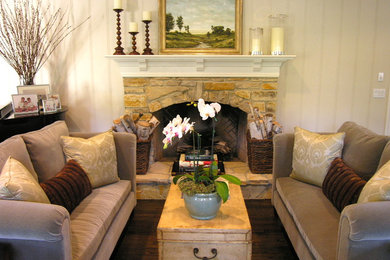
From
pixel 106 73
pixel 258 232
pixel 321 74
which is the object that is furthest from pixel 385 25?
pixel 106 73

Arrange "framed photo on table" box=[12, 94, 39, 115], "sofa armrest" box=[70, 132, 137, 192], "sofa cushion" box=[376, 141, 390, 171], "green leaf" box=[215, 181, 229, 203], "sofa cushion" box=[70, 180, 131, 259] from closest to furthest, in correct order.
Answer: "sofa cushion" box=[70, 180, 131, 259]
"green leaf" box=[215, 181, 229, 203]
"sofa cushion" box=[376, 141, 390, 171]
"sofa armrest" box=[70, 132, 137, 192]
"framed photo on table" box=[12, 94, 39, 115]

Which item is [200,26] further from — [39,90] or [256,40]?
[39,90]

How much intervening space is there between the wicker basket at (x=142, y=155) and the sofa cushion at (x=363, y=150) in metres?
1.82

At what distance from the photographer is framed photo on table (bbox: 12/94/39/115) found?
3256mm

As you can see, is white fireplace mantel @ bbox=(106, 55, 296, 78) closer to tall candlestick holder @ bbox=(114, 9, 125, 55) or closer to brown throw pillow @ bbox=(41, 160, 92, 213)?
tall candlestick holder @ bbox=(114, 9, 125, 55)

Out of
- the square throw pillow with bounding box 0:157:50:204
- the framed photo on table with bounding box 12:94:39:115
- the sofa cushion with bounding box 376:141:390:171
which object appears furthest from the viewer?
the framed photo on table with bounding box 12:94:39:115

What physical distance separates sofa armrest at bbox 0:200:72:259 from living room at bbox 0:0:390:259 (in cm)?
234

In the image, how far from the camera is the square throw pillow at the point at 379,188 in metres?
1.65

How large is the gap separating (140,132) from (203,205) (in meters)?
1.68

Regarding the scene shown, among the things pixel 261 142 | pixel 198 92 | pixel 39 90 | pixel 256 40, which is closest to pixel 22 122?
pixel 39 90

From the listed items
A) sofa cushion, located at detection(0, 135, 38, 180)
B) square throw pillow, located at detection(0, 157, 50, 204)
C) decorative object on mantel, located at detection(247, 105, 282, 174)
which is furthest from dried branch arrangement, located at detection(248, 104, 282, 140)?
square throw pillow, located at detection(0, 157, 50, 204)

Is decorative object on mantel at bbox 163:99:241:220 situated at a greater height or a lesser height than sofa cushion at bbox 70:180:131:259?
greater

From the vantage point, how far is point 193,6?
3781 millimetres

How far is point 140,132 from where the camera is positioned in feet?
11.4
